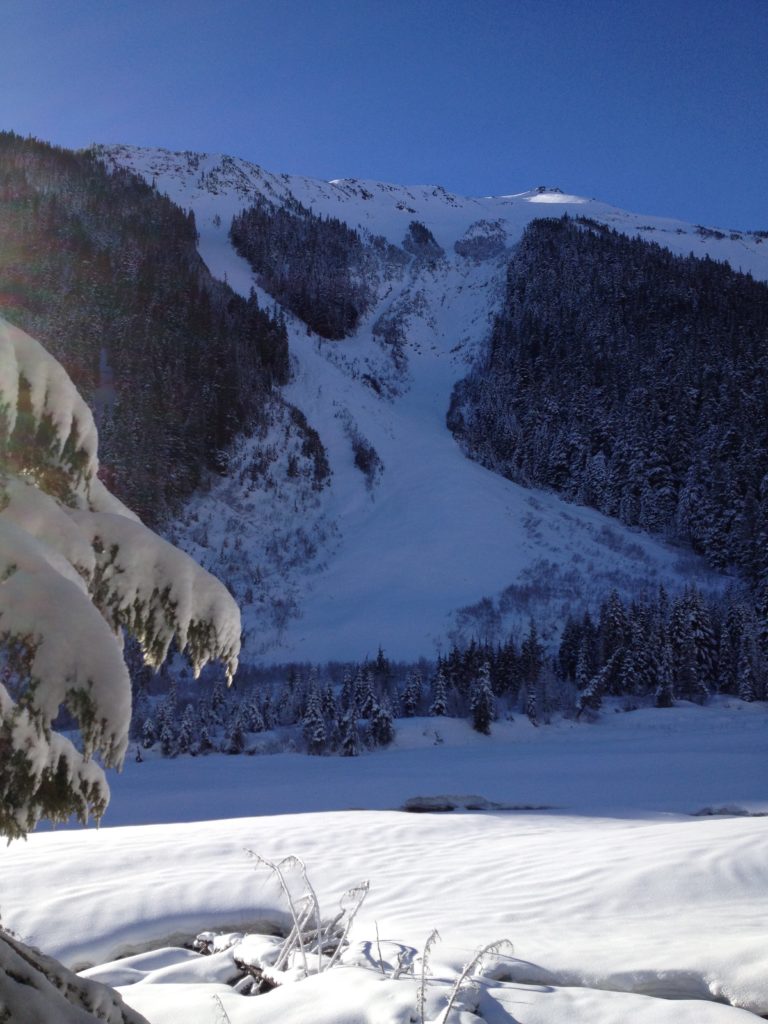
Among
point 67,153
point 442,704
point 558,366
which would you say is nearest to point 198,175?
point 67,153

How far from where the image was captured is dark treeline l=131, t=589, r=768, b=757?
84.2ft

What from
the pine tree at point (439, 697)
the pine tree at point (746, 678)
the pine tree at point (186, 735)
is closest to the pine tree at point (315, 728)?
the pine tree at point (186, 735)

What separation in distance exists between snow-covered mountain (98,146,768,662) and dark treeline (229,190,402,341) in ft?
6.68

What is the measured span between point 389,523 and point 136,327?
1147 inches

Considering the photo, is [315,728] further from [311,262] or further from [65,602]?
[311,262]

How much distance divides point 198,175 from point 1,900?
11390cm

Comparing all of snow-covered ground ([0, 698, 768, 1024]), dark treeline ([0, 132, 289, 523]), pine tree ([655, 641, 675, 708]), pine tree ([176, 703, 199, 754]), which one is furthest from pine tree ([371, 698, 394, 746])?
dark treeline ([0, 132, 289, 523])

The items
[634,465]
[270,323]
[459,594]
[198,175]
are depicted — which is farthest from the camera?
[198,175]

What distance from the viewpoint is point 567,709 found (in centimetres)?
2986

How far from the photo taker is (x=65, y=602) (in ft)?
5.33

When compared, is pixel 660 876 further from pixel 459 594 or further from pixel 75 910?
pixel 459 594

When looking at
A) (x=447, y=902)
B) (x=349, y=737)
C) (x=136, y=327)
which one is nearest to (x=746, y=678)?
(x=349, y=737)

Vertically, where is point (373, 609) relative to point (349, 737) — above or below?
above

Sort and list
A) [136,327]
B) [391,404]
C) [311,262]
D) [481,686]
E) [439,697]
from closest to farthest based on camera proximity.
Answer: [481,686] → [439,697] → [136,327] → [391,404] → [311,262]
